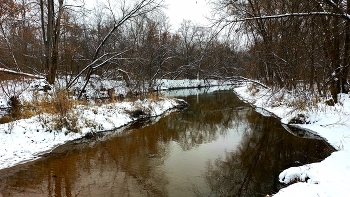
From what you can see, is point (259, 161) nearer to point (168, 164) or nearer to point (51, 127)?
point (168, 164)

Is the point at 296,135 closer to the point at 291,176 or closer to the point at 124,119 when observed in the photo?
the point at 291,176

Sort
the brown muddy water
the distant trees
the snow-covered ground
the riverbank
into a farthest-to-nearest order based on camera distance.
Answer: the snow-covered ground, the distant trees, the brown muddy water, the riverbank

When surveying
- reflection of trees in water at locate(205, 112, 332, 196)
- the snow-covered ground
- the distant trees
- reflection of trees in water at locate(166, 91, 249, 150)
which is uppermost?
the distant trees

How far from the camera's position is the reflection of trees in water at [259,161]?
5.33 m

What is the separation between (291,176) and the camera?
206 inches

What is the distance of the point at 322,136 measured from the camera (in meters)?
8.68

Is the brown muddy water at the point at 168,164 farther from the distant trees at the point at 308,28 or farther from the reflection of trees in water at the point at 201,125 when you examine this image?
the distant trees at the point at 308,28

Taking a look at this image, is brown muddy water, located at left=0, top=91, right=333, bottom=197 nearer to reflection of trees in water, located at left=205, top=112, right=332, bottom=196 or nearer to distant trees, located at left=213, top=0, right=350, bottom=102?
reflection of trees in water, located at left=205, top=112, right=332, bottom=196

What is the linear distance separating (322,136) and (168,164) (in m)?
5.70

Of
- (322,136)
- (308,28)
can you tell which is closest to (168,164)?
(308,28)

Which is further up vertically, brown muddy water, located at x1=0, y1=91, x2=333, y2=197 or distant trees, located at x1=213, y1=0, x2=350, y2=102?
distant trees, located at x1=213, y1=0, x2=350, y2=102

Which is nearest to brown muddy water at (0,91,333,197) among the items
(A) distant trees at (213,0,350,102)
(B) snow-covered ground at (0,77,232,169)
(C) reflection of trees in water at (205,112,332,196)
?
(C) reflection of trees in water at (205,112,332,196)

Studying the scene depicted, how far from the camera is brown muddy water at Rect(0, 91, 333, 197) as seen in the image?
529cm

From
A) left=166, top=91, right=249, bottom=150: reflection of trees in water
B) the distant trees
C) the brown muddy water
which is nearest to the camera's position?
the brown muddy water
